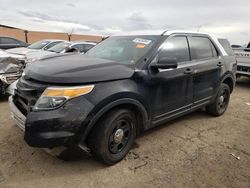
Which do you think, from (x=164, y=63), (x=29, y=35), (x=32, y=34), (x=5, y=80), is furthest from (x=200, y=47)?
(x=32, y=34)

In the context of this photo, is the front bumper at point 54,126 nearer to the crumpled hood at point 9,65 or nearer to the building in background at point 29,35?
the crumpled hood at point 9,65

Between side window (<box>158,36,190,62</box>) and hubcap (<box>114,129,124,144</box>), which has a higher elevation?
side window (<box>158,36,190,62</box>)

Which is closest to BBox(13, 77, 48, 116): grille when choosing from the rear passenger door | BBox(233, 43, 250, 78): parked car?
the rear passenger door

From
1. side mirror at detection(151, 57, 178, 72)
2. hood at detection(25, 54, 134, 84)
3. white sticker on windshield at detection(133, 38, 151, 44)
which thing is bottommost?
hood at detection(25, 54, 134, 84)

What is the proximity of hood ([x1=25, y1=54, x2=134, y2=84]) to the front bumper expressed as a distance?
300mm

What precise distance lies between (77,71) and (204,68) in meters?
2.51

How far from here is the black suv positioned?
2633mm

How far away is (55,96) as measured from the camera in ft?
8.64

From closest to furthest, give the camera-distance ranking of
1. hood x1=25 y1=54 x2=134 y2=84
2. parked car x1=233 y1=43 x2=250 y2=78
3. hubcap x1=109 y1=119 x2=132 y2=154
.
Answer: hood x1=25 y1=54 x2=134 y2=84 → hubcap x1=109 y1=119 x2=132 y2=154 → parked car x1=233 y1=43 x2=250 y2=78

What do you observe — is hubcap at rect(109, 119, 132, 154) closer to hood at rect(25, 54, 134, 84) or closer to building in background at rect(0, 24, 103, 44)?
hood at rect(25, 54, 134, 84)

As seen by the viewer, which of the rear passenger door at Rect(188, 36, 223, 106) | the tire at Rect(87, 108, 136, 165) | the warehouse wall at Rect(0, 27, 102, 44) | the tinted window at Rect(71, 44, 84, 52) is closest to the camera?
the tire at Rect(87, 108, 136, 165)

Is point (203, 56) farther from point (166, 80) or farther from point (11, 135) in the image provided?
point (11, 135)

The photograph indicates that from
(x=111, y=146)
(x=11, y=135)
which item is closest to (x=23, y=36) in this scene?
(x=11, y=135)

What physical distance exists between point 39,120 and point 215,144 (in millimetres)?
2753
